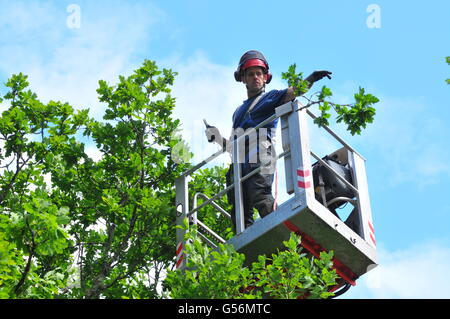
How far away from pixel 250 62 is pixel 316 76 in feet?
5.32

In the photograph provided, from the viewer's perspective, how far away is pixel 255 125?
12992mm

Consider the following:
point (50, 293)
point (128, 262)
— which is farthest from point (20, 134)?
point (50, 293)

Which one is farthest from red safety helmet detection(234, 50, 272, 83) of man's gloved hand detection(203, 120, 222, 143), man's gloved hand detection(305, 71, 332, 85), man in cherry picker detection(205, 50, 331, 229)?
man's gloved hand detection(305, 71, 332, 85)

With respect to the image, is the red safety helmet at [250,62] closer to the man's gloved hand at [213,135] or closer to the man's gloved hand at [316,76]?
the man's gloved hand at [213,135]

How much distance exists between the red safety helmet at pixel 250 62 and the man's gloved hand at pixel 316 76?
146 cm

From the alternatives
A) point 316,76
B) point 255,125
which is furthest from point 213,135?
point 316,76

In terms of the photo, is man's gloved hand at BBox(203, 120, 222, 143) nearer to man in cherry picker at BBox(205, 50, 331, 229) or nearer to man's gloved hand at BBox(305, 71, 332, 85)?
man in cherry picker at BBox(205, 50, 331, 229)

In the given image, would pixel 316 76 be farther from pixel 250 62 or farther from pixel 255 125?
pixel 250 62

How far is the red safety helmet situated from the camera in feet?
45.1

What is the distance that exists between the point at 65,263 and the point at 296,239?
424 centimetres

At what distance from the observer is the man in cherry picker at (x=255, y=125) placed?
12.3 metres

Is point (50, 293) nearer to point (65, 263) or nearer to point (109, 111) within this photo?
point (65, 263)

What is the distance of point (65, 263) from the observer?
43.3ft
